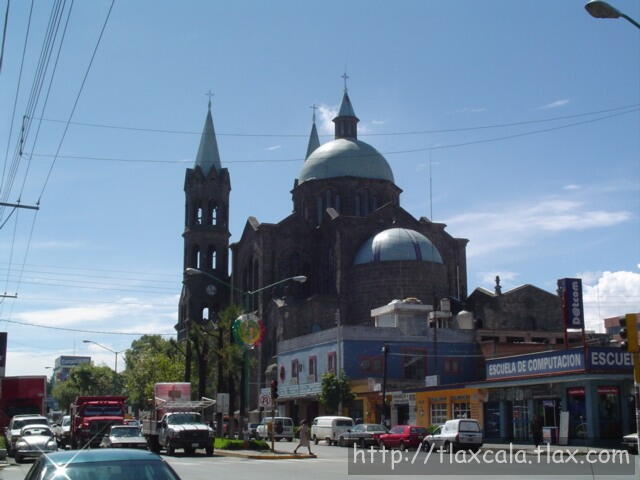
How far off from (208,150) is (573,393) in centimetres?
5859

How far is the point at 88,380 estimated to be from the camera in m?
120

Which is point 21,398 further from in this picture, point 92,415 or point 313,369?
point 313,369

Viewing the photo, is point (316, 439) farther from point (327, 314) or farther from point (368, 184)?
point (368, 184)

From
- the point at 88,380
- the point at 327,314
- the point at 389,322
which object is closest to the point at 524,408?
the point at 389,322

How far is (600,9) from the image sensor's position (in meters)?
14.4

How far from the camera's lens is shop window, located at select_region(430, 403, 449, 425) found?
47.1 metres

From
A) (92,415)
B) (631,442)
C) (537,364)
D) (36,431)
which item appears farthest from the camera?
(537,364)

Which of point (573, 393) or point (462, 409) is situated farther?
point (462, 409)

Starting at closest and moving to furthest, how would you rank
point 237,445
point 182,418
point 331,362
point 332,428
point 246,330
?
point 182,418
point 237,445
point 246,330
point 332,428
point 331,362

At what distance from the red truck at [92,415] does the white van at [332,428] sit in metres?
12.2

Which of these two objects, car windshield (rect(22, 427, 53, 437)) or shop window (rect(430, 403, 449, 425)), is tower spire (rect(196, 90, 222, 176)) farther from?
car windshield (rect(22, 427, 53, 437))

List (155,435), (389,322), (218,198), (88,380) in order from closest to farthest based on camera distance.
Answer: (155,435) < (389,322) < (218,198) < (88,380)

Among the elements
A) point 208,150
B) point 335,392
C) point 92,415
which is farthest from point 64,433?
point 208,150

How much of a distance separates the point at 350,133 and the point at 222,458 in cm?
6199
